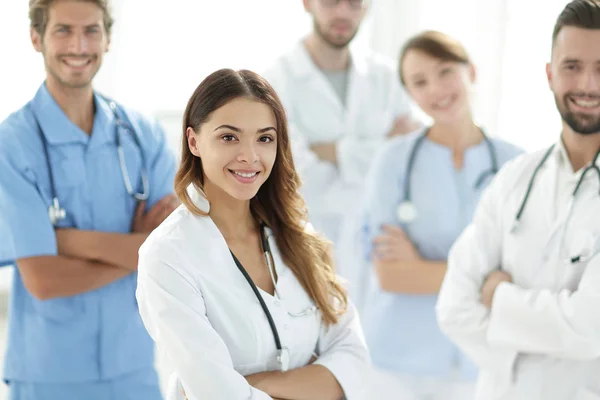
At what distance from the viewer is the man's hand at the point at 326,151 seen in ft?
11.2

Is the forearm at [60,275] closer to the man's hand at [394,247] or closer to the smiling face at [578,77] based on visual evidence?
the man's hand at [394,247]

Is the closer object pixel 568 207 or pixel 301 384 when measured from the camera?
pixel 301 384

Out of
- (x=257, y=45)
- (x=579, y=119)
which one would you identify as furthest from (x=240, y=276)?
(x=257, y=45)

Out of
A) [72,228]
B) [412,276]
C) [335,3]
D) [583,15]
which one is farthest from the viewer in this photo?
[335,3]

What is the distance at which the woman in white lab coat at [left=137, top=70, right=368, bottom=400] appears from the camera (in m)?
1.61

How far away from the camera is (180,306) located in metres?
1.60

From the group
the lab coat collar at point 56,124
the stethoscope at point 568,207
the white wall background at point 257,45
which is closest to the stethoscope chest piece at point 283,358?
the stethoscope at point 568,207

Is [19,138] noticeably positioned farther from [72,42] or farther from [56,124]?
[72,42]

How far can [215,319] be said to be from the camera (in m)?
1.67

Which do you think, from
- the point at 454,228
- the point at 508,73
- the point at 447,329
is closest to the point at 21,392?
the point at 447,329

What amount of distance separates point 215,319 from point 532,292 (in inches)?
31.2

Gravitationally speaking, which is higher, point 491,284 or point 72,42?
point 72,42

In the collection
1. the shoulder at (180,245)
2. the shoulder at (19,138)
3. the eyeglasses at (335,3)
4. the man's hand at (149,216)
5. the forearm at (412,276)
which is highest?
the eyeglasses at (335,3)

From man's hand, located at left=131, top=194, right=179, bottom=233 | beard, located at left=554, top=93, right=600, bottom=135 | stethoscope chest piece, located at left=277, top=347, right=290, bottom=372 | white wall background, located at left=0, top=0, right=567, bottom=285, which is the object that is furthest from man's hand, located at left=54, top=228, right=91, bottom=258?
white wall background, located at left=0, top=0, right=567, bottom=285
